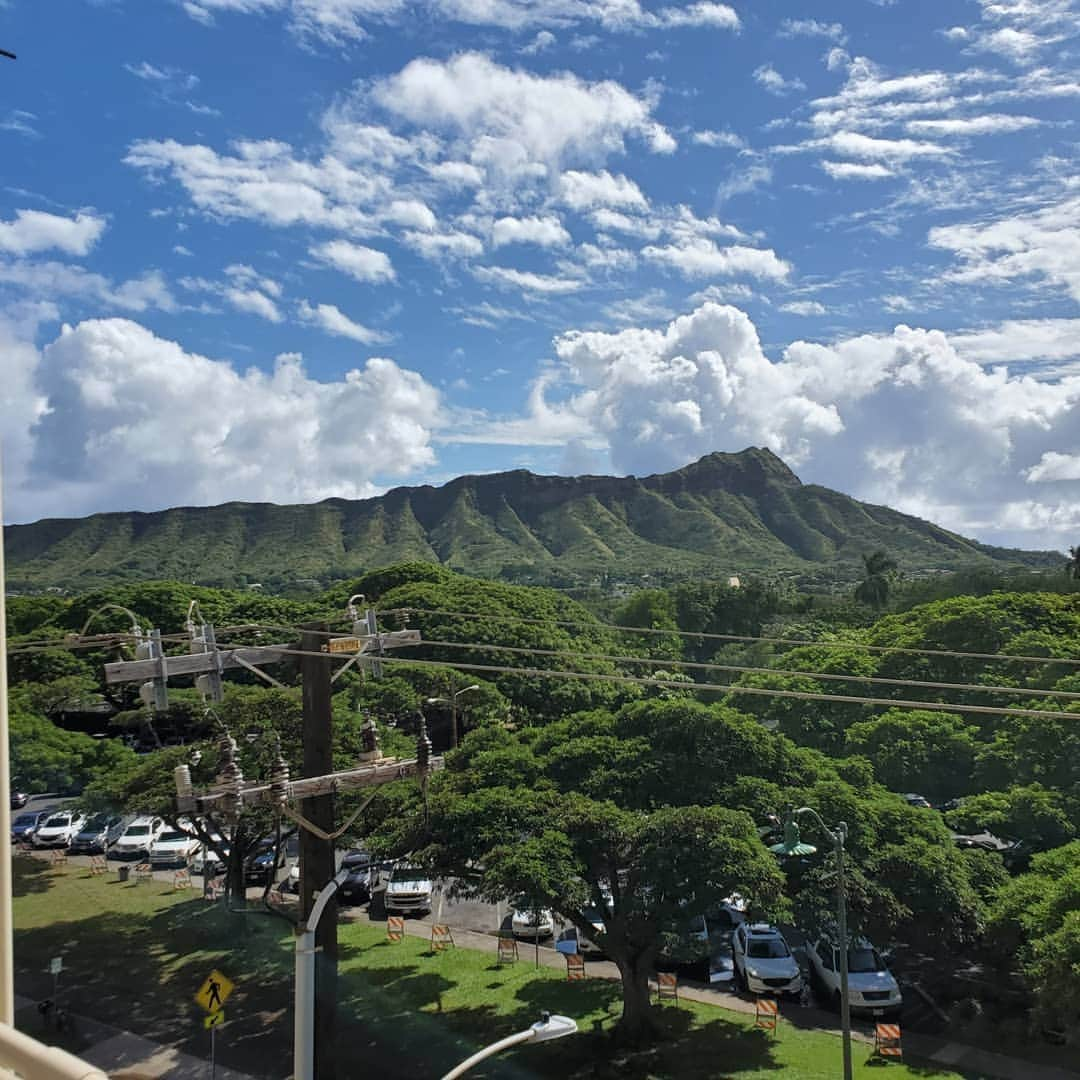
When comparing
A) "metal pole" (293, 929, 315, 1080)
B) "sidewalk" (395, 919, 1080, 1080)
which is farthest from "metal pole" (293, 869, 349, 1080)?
"sidewalk" (395, 919, 1080, 1080)

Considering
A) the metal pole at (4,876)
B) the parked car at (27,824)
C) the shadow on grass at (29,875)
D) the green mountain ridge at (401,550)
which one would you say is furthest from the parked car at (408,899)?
the green mountain ridge at (401,550)

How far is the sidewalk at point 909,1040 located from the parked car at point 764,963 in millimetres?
544

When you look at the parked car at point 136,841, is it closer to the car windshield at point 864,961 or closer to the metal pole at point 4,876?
the car windshield at point 864,961

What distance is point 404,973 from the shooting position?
62.5ft

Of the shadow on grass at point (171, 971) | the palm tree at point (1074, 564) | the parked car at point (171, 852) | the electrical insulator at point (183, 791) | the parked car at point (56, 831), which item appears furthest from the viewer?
the palm tree at point (1074, 564)

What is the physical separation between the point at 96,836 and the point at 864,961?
79.9 feet

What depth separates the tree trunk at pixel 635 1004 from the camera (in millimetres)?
15383

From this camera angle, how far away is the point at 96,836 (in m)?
29.6

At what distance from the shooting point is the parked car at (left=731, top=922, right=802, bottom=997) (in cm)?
1784

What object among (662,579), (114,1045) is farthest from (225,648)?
(662,579)

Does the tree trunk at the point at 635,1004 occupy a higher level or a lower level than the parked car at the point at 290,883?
higher

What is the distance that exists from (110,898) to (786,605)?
229ft

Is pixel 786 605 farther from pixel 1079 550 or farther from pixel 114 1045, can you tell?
pixel 114 1045

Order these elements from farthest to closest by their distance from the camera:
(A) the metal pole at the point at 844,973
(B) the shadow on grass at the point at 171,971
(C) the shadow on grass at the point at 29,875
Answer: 1. (C) the shadow on grass at the point at 29,875
2. (B) the shadow on grass at the point at 171,971
3. (A) the metal pole at the point at 844,973
